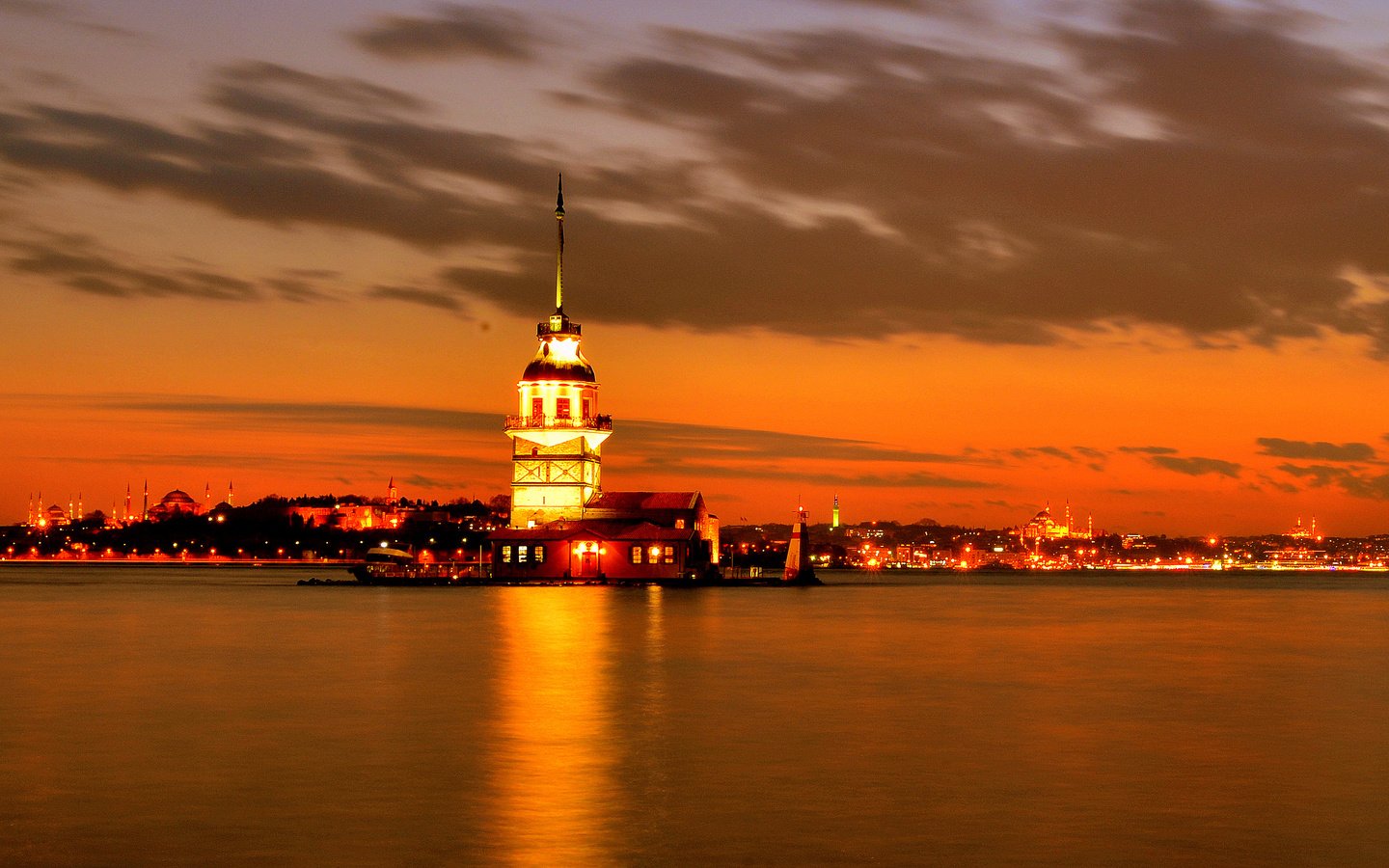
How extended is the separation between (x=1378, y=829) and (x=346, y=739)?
17.7 metres

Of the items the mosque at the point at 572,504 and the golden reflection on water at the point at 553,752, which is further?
the mosque at the point at 572,504

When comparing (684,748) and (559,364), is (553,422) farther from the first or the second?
(684,748)

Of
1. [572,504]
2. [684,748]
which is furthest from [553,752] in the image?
[572,504]

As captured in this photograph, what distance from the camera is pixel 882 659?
50188 mm

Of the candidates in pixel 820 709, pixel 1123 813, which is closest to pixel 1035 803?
pixel 1123 813

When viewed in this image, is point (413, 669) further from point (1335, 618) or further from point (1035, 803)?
point (1335, 618)

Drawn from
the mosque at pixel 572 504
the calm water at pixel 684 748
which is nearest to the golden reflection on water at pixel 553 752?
the calm water at pixel 684 748

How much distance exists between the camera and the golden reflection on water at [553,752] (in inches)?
805

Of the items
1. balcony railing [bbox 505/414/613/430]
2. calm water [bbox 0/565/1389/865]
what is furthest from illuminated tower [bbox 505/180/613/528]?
calm water [bbox 0/565/1389/865]

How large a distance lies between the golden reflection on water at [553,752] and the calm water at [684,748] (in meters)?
0.10

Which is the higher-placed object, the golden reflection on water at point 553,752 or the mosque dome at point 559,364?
the mosque dome at point 559,364

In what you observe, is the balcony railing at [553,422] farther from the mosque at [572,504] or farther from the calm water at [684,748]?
the calm water at [684,748]

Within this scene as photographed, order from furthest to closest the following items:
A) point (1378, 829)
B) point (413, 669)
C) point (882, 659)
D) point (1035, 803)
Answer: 1. point (882, 659)
2. point (413, 669)
3. point (1035, 803)
4. point (1378, 829)

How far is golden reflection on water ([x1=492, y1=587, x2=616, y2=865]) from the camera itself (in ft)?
67.1
